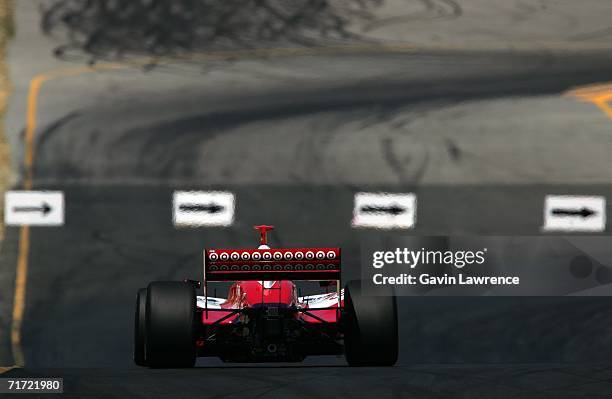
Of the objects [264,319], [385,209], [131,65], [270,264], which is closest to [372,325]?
[264,319]

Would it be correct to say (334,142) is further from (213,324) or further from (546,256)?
(213,324)

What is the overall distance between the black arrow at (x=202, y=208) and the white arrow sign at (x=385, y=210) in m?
2.72

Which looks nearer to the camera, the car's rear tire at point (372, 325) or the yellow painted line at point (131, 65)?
the car's rear tire at point (372, 325)

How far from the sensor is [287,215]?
30.2 metres

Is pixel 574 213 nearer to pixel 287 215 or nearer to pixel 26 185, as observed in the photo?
pixel 287 215

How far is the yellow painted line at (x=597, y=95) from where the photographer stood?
3519 cm

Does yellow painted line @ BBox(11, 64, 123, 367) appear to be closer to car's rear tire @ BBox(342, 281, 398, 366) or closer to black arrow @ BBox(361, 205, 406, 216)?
black arrow @ BBox(361, 205, 406, 216)

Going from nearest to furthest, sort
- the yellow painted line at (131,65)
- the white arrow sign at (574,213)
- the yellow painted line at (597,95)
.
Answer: the yellow painted line at (131,65)
the white arrow sign at (574,213)
the yellow painted line at (597,95)

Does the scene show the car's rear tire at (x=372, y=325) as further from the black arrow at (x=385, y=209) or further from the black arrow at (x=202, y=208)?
the black arrow at (x=202, y=208)

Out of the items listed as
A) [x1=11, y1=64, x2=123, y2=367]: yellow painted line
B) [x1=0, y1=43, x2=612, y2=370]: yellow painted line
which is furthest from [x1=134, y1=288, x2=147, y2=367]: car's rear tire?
[x1=0, y1=43, x2=612, y2=370]: yellow painted line

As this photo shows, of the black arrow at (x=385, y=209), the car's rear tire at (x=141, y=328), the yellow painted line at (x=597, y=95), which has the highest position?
the yellow painted line at (x=597, y=95)

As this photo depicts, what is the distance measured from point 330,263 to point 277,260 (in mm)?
709

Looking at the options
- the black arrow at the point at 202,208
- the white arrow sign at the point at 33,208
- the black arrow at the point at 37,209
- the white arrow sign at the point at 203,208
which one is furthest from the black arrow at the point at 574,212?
the black arrow at the point at 37,209

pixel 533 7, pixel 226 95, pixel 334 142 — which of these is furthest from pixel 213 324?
pixel 533 7
